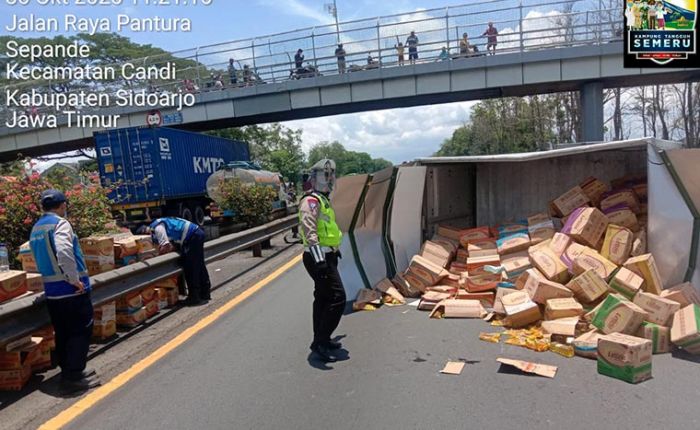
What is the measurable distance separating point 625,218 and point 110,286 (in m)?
5.86

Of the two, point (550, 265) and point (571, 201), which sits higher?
point (571, 201)

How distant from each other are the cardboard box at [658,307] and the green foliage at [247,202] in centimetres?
977

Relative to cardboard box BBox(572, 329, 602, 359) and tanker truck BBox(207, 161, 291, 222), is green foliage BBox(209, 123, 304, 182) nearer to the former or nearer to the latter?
tanker truck BBox(207, 161, 291, 222)

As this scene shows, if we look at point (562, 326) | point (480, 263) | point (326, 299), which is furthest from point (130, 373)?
point (480, 263)

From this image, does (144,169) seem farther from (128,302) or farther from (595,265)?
(595,265)

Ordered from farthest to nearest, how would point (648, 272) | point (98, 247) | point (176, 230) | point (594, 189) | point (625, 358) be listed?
point (176, 230)
point (594, 189)
point (98, 247)
point (648, 272)
point (625, 358)

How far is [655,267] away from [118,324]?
5851 millimetres

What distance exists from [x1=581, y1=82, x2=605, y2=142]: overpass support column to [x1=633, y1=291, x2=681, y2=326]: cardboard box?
20.1 metres

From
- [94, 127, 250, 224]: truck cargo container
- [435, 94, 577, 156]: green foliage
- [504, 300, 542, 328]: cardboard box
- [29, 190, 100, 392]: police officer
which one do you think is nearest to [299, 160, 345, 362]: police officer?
[504, 300, 542, 328]: cardboard box

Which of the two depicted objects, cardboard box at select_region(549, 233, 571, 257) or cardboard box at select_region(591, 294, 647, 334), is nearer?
cardboard box at select_region(591, 294, 647, 334)

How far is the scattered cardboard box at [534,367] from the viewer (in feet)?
13.4

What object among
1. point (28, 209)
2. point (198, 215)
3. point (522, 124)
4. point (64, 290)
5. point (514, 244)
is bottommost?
point (198, 215)

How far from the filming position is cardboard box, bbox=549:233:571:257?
6047 mm

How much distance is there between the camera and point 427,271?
6.71 meters
